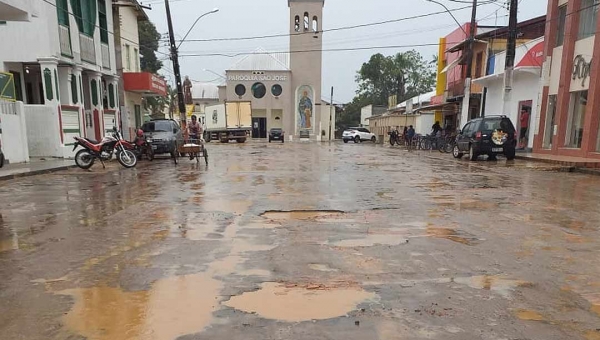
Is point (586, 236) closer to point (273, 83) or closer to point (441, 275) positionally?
point (441, 275)

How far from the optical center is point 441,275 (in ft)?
13.2

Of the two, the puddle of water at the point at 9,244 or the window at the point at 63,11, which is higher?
the window at the point at 63,11

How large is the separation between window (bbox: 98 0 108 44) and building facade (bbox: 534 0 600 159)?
68.0 ft

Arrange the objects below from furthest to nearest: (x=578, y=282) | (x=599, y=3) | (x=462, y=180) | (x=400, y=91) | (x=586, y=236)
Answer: (x=400, y=91), (x=599, y=3), (x=462, y=180), (x=586, y=236), (x=578, y=282)

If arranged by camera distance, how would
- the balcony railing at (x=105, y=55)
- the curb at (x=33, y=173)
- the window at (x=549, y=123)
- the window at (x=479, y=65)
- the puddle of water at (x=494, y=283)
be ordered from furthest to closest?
the window at (x=479, y=65)
the balcony railing at (x=105, y=55)
the window at (x=549, y=123)
the curb at (x=33, y=173)
the puddle of water at (x=494, y=283)

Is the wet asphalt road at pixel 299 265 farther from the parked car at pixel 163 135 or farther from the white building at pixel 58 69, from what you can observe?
the parked car at pixel 163 135

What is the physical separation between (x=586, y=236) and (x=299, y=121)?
46753 mm

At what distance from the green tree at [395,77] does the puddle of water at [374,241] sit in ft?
250

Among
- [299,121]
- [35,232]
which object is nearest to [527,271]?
[35,232]

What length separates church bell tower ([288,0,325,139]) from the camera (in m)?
48.7

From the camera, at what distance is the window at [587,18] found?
1662 centimetres

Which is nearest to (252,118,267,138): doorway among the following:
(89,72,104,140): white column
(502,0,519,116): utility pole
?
(89,72,104,140): white column

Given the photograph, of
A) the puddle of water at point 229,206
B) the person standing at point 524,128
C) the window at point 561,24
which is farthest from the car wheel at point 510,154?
the puddle of water at point 229,206

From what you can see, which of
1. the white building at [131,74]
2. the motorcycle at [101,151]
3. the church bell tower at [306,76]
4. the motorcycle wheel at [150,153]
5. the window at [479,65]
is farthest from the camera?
the church bell tower at [306,76]
